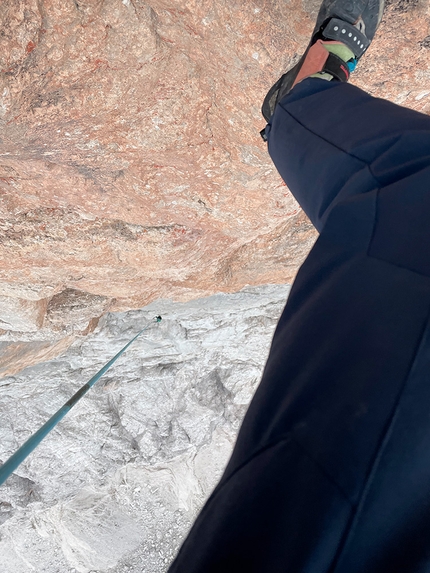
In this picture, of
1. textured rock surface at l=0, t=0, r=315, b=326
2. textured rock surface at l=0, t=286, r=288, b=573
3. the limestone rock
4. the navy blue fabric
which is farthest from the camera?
textured rock surface at l=0, t=286, r=288, b=573

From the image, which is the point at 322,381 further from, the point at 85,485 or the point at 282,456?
the point at 85,485

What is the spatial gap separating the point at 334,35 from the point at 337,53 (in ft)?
0.18

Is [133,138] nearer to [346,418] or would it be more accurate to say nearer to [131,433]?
[346,418]

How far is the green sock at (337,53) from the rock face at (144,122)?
0.34ft

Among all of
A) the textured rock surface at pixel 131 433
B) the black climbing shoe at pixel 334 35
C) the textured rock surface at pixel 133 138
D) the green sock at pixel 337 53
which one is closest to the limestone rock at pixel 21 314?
the textured rock surface at pixel 133 138

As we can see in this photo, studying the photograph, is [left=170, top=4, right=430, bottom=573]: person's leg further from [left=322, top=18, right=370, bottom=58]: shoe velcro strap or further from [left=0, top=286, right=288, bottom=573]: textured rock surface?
[left=0, top=286, right=288, bottom=573]: textured rock surface

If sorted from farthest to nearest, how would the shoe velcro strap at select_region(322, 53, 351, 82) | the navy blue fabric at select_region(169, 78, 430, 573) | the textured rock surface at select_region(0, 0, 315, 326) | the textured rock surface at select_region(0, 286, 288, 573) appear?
1. the textured rock surface at select_region(0, 286, 288, 573)
2. the shoe velcro strap at select_region(322, 53, 351, 82)
3. the textured rock surface at select_region(0, 0, 315, 326)
4. the navy blue fabric at select_region(169, 78, 430, 573)

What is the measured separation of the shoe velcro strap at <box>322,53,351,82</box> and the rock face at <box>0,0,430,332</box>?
0.11 m

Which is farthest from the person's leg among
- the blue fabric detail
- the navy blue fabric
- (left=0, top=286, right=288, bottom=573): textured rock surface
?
(left=0, top=286, right=288, bottom=573): textured rock surface

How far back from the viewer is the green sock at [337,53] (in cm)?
115

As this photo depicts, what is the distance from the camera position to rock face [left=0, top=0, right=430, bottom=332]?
1.06 metres

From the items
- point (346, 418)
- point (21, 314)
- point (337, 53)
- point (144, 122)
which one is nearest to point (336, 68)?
point (337, 53)

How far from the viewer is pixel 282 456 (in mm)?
519

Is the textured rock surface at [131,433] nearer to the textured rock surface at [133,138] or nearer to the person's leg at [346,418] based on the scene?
the textured rock surface at [133,138]
